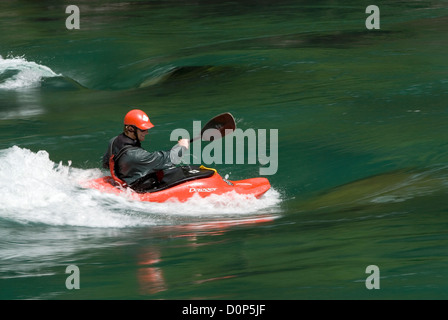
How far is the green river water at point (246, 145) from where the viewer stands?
6922 mm

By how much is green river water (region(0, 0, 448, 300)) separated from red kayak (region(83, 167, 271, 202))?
10cm

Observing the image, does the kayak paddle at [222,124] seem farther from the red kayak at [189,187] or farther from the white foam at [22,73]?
the white foam at [22,73]

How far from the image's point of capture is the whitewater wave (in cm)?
Result: 883

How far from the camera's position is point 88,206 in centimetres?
903

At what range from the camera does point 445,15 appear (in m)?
21.5

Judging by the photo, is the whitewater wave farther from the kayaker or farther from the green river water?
the kayaker

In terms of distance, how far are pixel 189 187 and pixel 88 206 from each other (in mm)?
1146

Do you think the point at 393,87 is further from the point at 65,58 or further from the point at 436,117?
the point at 65,58

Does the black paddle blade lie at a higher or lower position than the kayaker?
higher

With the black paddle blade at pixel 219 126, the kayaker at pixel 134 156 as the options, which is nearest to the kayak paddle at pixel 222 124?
the black paddle blade at pixel 219 126

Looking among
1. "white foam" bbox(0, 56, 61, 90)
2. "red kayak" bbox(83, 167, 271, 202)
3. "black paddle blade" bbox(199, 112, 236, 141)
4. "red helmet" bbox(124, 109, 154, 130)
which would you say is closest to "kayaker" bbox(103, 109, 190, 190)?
Answer: "red helmet" bbox(124, 109, 154, 130)

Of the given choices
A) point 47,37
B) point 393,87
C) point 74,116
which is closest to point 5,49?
point 47,37

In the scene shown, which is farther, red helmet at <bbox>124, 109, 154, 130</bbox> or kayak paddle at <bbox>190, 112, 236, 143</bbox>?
kayak paddle at <bbox>190, 112, 236, 143</bbox>

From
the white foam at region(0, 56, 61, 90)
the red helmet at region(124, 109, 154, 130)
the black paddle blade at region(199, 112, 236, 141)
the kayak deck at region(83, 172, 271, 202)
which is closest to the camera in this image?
the red helmet at region(124, 109, 154, 130)
